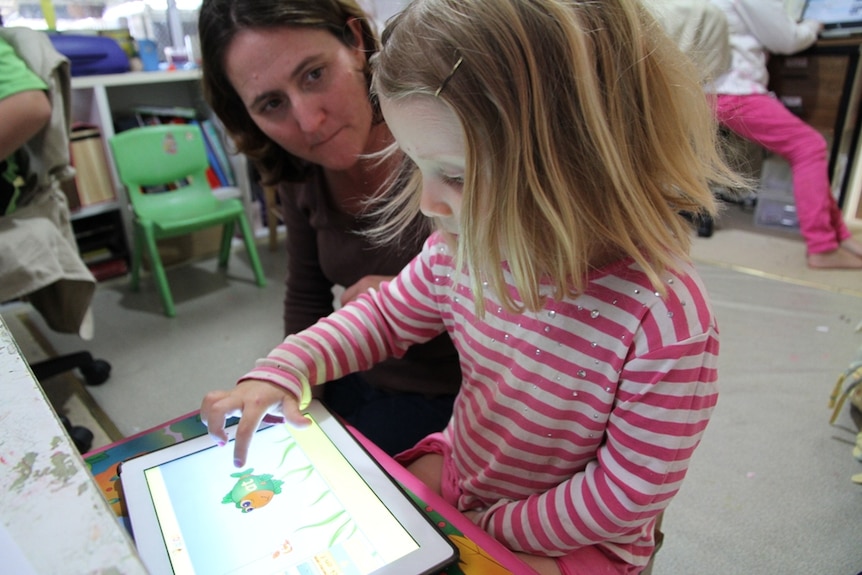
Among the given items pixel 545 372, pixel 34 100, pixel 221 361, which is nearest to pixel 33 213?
pixel 34 100

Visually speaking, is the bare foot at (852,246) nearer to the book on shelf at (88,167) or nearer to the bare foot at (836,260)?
the bare foot at (836,260)

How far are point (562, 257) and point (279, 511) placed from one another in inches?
12.0

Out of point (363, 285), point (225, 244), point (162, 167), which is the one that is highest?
point (363, 285)

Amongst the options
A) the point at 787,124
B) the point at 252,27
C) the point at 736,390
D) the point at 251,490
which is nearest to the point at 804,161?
the point at 787,124

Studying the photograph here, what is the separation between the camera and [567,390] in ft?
1.80

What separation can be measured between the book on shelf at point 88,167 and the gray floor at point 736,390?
1.11 ft

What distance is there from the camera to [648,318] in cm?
50

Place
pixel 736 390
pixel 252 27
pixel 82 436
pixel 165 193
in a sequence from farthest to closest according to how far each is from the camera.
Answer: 1. pixel 165 193
2. pixel 736 390
3. pixel 82 436
4. pixel 252 27

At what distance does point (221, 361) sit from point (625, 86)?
1.56 meters

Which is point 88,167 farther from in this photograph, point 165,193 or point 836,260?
point 836,260

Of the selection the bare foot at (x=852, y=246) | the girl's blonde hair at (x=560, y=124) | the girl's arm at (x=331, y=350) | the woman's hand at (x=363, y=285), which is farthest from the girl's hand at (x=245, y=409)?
the bare foot at (x=852, y=246)

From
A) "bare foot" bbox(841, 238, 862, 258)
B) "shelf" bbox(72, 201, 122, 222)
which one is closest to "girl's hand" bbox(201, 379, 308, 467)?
"shelf" bbox(72, 201, 122, 222)

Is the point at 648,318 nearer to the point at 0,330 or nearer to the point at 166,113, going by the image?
the point at 0,330

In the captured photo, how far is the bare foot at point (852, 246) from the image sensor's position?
2205mm
